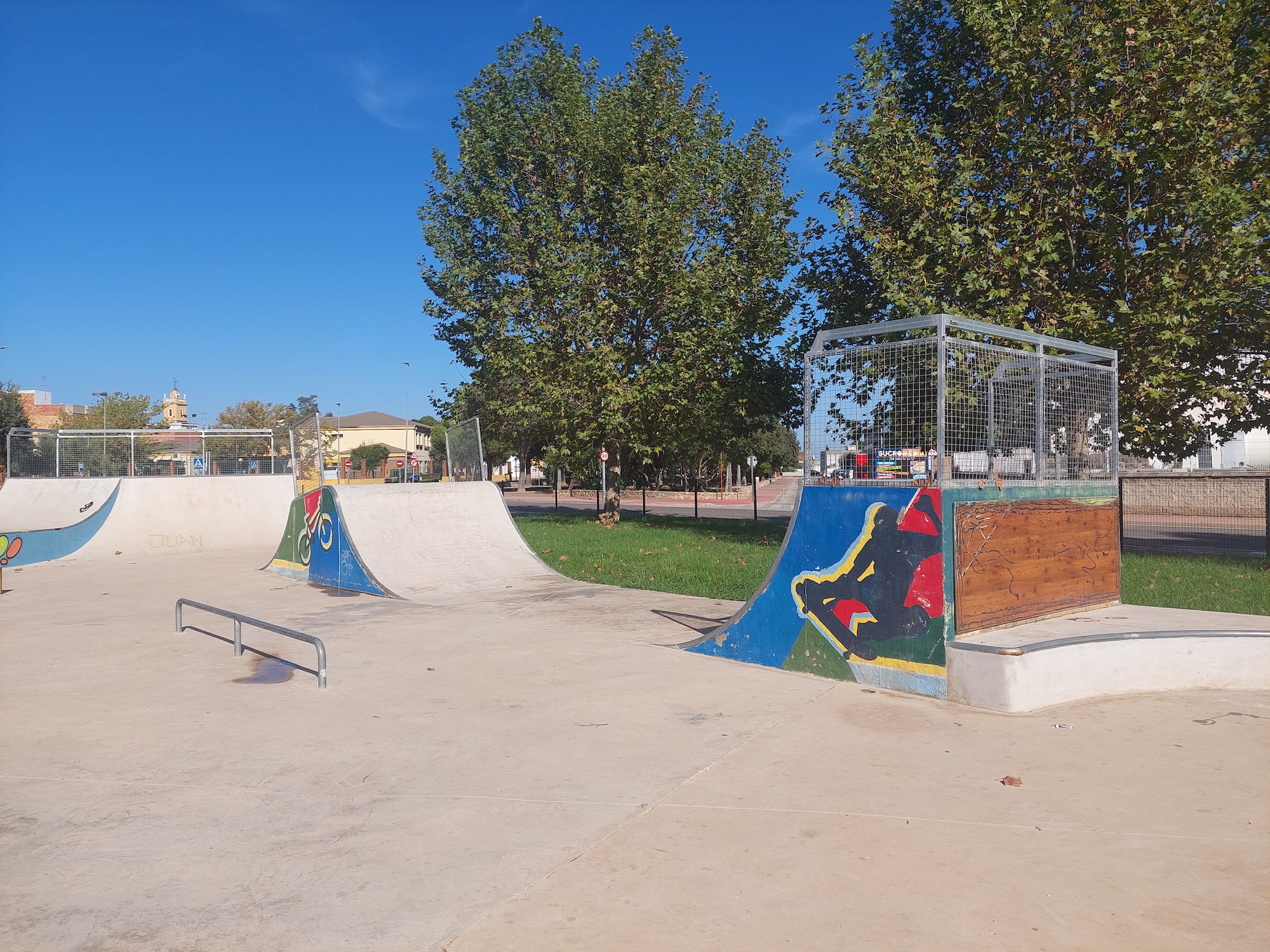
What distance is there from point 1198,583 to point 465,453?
12881 millimetres

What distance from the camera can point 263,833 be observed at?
3982 mm

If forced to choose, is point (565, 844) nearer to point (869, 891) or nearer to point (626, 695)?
point (869, 891)

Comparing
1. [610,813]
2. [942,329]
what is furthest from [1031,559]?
[610,813]

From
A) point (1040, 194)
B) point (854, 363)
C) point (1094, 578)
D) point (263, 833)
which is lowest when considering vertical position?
point (263, 833)

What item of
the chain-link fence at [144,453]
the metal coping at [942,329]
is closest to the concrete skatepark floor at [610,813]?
the metal coping at [942,329]

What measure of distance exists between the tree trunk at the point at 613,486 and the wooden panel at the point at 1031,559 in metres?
17.3

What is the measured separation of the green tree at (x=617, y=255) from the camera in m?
21.7

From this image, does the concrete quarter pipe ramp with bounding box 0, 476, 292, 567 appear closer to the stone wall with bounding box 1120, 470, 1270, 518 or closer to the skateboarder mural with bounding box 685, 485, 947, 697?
the skateboarder mural with bounding box 685, 485, 947, 697

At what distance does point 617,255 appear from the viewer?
2323 centimetres

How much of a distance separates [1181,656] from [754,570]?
7.10 m

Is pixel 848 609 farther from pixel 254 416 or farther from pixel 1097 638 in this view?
pixel 254 416

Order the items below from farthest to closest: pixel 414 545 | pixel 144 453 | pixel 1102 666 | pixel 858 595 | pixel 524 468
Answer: pixel 524 468 → pixel 144 453 → pixel 414 545 → pixel 858 595 → pixel 1102 666

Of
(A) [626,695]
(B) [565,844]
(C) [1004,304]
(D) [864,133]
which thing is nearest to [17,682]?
(A) [626,695]

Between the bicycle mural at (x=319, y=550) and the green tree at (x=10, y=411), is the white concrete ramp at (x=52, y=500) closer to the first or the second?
the bicycle mural at (x=319, y=550)
